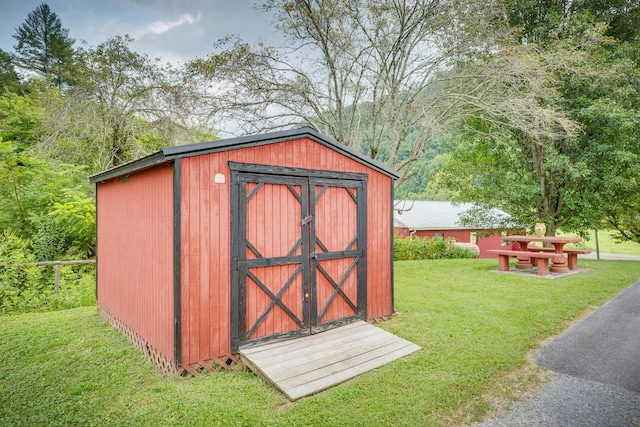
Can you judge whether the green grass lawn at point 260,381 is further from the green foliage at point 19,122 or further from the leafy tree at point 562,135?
the green foliage at point 19,122

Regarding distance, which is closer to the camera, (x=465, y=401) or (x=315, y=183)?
(x=465, y=401)

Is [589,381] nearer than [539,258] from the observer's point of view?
Yes

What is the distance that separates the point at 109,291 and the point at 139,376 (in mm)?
2905

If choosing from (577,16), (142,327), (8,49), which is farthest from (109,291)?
(8,49)

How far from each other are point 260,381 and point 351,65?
9.22 meters

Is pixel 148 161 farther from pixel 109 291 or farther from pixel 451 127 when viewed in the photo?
pixel 451 127

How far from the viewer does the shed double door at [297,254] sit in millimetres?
4320

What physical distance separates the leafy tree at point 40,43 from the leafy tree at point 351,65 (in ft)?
63.9

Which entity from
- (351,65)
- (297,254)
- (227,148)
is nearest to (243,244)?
(297,254)

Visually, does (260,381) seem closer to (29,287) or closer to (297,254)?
(297,254)

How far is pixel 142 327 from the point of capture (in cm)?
467

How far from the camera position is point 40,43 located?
74.5ft

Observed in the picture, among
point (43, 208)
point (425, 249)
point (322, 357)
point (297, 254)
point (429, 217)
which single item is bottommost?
point (322, 357)

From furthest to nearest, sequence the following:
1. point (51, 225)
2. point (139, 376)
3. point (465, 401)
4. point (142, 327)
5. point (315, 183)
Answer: point (51, 225), point (315, 183), point (142, 327), point (139, 376), point (465, 401)
